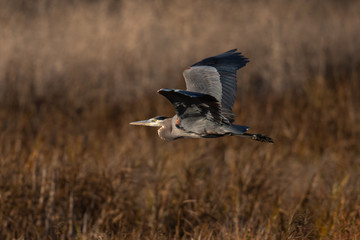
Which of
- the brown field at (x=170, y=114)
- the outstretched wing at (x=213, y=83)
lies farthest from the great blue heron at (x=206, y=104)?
the brown field at (x=170, y=114)

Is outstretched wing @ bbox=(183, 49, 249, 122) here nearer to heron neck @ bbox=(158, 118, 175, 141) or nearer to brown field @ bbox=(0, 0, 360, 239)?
heron neck @ bbox=(158, 118, 175, 141)

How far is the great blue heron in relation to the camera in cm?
317

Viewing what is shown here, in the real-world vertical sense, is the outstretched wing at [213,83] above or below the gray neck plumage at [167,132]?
above

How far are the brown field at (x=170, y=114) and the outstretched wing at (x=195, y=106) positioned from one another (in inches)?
29.6

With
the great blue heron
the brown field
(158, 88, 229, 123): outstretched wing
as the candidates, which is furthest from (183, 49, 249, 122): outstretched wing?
the brown field

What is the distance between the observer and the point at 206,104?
10.5 feet

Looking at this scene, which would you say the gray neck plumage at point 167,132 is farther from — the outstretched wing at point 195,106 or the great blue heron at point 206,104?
the outstretched wing at point 195,106

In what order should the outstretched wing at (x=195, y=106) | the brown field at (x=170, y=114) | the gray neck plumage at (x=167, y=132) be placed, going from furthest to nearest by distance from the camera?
the brown field at (x=170, y=114), the gray neck plumage at (x=167, y=132), the outstretched wing at (x=195, y=106)

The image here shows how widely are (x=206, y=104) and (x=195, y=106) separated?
0.27 ft

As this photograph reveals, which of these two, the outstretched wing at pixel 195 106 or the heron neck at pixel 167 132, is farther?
the heron neck at pixel 167 132

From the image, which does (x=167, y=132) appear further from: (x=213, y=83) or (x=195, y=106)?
(x=213, y=83)

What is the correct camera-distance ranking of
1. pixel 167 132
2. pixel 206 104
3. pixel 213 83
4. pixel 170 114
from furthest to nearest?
pixel 170 114 → pixel 213 83 → pixel 167 132 → pixel 206 104

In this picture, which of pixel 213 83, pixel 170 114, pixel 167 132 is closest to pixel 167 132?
pixel 167 132

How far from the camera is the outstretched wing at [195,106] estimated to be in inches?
122
